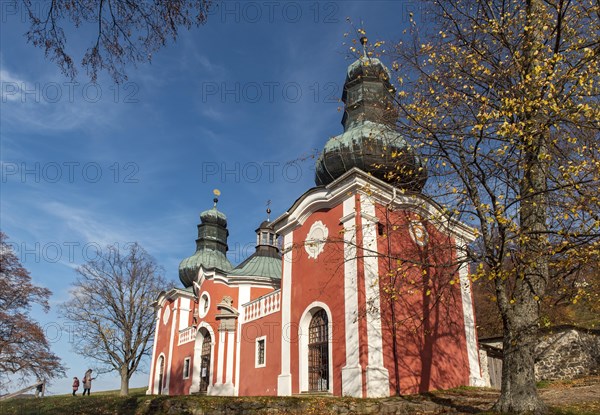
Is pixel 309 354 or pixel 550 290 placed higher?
pixel 550 290

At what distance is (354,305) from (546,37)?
8071 mm

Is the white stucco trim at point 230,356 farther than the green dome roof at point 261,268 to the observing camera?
No

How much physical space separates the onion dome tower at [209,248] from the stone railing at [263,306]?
10.5m

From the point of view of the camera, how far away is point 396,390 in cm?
1255

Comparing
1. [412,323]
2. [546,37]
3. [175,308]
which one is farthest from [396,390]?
[175,308]

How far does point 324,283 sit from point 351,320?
74.2 inches

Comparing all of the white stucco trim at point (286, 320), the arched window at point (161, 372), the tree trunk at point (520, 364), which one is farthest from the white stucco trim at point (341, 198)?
the arched window at point (161, 372)

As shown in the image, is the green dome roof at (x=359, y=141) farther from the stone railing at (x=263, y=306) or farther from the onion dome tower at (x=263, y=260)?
the onion dome tower at (x=263, y=260)

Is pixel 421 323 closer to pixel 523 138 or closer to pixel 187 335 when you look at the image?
pixel 523 138

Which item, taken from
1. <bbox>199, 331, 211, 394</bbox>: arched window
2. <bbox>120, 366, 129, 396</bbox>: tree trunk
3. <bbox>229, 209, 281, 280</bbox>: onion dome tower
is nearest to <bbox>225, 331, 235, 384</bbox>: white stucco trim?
<bbox>199, 331, 211, 394</bbox>: arched window

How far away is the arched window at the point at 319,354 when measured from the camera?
46.3 feet

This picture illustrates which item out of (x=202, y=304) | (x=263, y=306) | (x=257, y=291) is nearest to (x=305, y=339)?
(x=263, y=306)

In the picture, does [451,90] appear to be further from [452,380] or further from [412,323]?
[452,380]

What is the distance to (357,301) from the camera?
13.1 m
